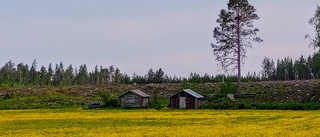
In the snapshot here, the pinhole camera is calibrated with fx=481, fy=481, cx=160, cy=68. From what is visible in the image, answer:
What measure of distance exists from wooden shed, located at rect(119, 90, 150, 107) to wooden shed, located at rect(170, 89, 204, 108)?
16.3 feet

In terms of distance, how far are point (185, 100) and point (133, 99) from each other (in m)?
8.73

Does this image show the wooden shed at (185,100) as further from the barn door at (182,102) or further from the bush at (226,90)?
the bush at (226,90)

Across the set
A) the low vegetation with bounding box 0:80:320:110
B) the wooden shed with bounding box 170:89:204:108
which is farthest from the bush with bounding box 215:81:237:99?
the wooden shed with bounding box 170:89:204:108

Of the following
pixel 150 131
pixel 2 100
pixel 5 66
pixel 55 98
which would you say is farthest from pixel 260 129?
pixel 5 66

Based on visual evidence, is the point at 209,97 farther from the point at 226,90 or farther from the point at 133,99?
the point at 133,99

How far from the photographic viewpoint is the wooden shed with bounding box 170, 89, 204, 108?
7462 centimetres

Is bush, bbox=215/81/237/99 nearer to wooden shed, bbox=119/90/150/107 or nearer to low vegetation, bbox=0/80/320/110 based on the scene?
low vegetation, bbox=0/80/320/110

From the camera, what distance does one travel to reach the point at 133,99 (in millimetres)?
78375

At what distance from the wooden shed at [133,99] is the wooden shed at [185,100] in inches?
195

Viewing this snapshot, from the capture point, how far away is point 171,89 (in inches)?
3939

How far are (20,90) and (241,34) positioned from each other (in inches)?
2049

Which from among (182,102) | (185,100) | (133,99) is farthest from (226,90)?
(133,99)

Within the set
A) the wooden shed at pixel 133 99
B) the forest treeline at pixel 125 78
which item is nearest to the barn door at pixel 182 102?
the wooden shed at pixel 133 99

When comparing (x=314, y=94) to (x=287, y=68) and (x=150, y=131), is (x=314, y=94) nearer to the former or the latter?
(x=150, y=131)
